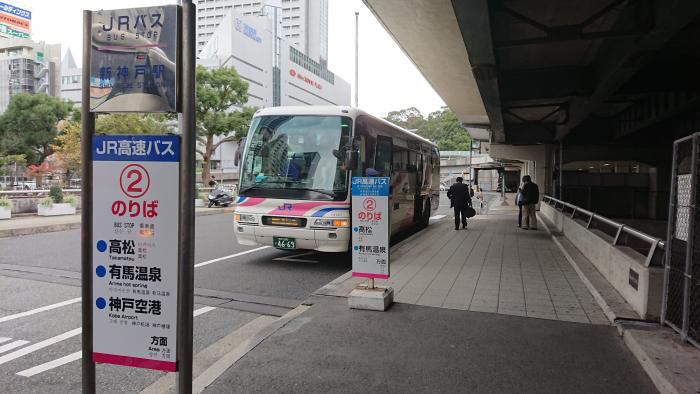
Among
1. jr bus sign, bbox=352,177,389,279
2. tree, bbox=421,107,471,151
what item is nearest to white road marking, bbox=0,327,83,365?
jr bus sign, bbox=352,177,389,279

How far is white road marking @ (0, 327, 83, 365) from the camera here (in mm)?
4273

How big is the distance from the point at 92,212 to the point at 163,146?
60 centimetres

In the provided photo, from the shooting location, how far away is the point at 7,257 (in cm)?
942

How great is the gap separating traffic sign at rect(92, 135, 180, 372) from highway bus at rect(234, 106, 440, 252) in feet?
19.2

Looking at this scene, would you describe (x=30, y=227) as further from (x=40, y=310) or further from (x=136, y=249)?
(x=136, y=249)

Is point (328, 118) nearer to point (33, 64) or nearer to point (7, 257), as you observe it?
point (7, 257)

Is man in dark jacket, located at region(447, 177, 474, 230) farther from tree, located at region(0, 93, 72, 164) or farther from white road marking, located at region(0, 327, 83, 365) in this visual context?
tree, located at region(0, 93, 72, 164)

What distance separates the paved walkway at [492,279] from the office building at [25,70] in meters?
89.0

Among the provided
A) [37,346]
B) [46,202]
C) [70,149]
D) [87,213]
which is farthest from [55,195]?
[87,213]

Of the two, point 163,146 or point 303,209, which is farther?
point 303,209

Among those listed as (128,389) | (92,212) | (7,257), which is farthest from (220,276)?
(92,212)

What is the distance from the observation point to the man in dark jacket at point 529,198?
15375mm

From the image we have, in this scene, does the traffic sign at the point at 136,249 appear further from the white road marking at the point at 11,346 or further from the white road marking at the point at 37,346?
the white road marking at the point at 11,346

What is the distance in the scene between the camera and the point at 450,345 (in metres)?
4.50
